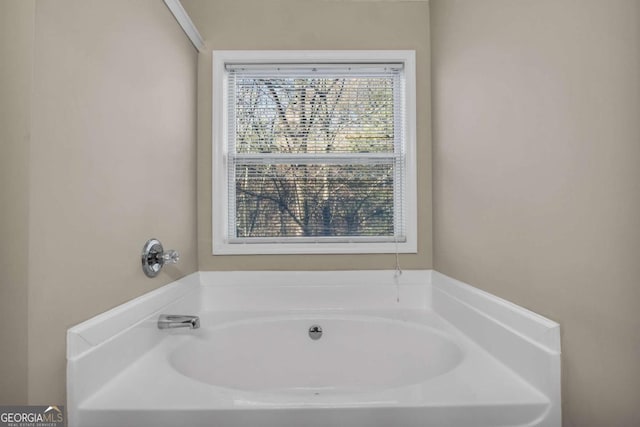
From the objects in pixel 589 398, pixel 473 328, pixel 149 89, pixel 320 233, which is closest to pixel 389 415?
pixel 589 398

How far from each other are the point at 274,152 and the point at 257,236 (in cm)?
50

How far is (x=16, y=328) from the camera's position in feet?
2.91

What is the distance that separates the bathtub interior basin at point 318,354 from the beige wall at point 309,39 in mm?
358

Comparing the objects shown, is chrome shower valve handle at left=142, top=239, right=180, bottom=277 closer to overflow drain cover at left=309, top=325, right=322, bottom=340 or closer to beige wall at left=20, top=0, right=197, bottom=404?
beige wall at left=20, top=0, right=197, bottom=404

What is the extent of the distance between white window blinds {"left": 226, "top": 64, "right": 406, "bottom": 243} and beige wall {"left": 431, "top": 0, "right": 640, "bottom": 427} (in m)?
0.65

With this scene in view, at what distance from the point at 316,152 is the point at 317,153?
1 cm

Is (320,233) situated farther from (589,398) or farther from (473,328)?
(589,398)

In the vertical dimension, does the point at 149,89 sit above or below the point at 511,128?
above
